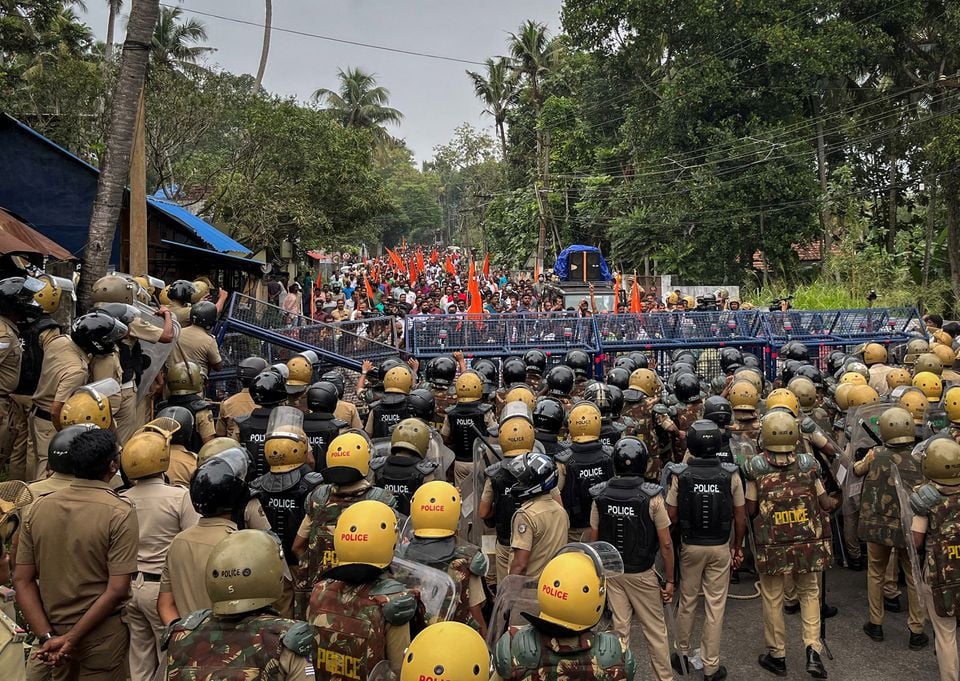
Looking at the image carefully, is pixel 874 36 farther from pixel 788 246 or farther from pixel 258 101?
pixel 258 101

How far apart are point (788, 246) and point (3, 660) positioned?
104 ft

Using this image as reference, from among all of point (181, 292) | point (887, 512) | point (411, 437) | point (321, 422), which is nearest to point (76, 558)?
point (411, 437)

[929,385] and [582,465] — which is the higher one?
[929,385]

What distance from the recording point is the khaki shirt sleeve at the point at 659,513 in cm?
528

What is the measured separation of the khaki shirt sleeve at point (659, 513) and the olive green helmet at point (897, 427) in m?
2.32

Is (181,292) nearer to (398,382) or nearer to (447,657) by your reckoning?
(398,382)

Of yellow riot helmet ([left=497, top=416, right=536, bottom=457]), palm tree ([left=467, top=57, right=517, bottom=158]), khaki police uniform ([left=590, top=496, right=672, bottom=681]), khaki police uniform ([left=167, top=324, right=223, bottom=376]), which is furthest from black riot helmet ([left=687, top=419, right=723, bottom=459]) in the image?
palm tree ([left=467, top=57, right=517, bottom=158])

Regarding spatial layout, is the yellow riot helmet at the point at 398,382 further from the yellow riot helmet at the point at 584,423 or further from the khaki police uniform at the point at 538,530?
the khaki police uniform at the point at 538,530

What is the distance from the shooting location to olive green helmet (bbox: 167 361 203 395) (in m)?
7.14

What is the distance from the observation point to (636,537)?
17.3 feet

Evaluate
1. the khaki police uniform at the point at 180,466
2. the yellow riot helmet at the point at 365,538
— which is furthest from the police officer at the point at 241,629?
the khaki police uniform at the point at 180,466

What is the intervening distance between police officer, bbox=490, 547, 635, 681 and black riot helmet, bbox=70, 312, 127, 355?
4613 millimetres

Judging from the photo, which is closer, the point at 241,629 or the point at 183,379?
the point at 241,629

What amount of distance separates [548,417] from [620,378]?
9.65ft
